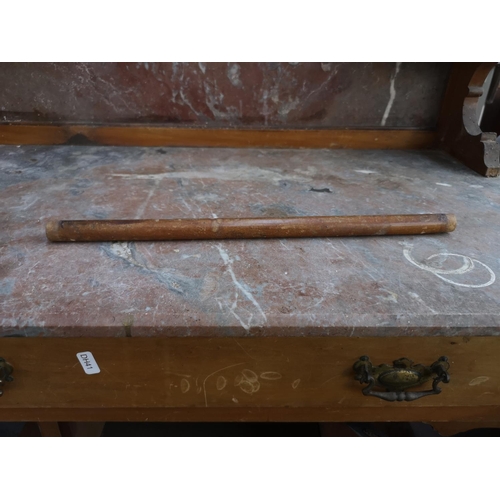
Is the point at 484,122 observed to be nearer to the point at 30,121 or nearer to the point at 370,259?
the point at 370,259

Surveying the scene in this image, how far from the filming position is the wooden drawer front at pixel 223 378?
0.76 metres

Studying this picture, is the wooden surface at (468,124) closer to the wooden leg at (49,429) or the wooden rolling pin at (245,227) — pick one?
the wooden rolling pin at (245,227)

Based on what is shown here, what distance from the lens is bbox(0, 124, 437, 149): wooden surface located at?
A: 1.42 meters

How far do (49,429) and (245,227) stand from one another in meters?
0.81

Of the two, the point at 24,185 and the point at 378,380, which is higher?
the point at 24,185

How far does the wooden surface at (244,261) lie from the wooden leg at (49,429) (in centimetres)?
52

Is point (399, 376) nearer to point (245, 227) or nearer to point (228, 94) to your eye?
point (245, 227)

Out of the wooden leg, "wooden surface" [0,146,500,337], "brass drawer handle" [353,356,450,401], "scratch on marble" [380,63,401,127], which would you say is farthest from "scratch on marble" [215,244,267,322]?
"scratch on marble" [380,63,401,127]

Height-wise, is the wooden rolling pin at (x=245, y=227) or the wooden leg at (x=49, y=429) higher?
the wooden rolling pin at (x=245, y=227)

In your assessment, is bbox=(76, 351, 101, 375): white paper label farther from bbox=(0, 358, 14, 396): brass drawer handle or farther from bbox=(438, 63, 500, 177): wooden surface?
bbox=(438, 63, 500, 177): wooden surface

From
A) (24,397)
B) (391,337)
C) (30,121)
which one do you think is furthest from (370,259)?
(30,121)

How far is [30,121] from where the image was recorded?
1414 millimetres

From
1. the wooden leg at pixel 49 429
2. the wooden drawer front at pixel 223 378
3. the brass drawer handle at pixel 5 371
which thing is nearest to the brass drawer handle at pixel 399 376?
the wooden drawer front at pixel 223 378

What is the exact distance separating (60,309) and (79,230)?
231mm
